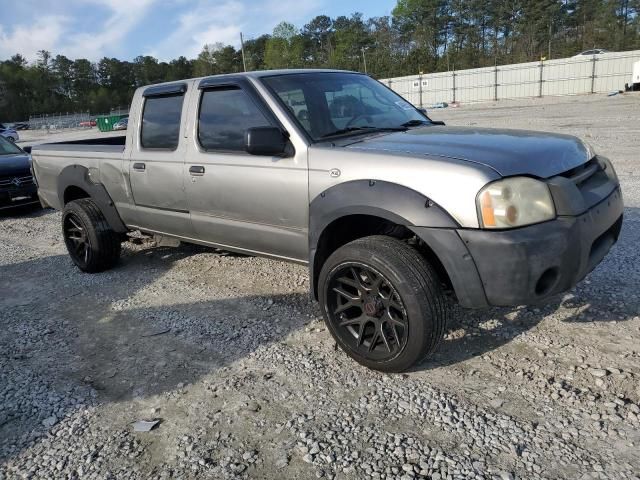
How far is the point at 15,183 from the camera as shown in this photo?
29.3ft

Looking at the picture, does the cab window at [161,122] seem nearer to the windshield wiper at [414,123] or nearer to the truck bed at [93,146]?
the truck bed at [93,146]

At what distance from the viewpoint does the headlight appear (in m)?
2.56

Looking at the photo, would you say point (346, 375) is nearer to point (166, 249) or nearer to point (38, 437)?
point (38, 437)

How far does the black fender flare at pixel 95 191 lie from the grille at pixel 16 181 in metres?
4.32

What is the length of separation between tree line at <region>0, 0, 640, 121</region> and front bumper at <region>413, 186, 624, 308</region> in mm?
59467

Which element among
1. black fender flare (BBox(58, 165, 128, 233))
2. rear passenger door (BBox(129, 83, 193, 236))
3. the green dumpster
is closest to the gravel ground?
rear passenger door (BBox(129, 83, 193, 236))

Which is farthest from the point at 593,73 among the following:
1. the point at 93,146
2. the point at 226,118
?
the point at 226,118

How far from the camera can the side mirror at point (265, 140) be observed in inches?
127

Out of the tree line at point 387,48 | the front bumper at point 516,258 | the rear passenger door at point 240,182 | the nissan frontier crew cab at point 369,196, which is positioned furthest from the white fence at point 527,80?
the front bumper at point 516,258

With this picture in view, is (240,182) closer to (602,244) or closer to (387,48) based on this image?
(602,244)

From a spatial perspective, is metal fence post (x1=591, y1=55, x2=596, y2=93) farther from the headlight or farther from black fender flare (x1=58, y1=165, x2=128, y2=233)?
the headlight

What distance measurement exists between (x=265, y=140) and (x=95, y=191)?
2.71 m

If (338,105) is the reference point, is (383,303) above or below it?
below

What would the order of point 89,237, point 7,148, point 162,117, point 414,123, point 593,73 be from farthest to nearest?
point 593,73 → point 7,148 → point 89,237 → point 162,117 → point 414,123
